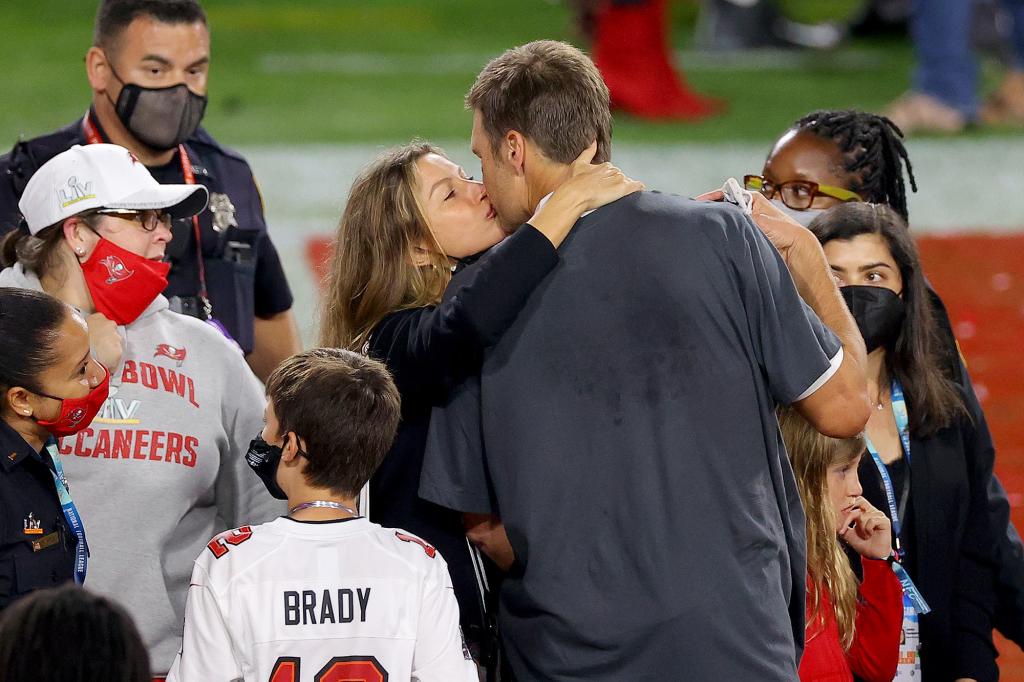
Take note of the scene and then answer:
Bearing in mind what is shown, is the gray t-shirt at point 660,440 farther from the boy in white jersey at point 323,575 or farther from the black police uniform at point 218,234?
the black police uniform at point 218,234

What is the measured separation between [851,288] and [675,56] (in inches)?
536

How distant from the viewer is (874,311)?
394cm

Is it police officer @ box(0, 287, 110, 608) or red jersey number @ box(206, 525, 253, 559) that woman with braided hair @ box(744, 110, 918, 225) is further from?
police officer @ box(0, 287, 110, 608)

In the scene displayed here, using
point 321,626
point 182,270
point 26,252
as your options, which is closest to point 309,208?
point 182,270

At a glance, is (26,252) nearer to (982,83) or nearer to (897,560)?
(897,560)

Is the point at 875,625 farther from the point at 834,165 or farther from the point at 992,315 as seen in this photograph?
the point at 992,315

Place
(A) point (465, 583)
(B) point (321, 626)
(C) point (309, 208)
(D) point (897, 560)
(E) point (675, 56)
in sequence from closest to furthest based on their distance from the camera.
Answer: (B) point (321, 626), (A) point (465, 583), (D) point (897, 560), (C) point (309, 208), (E) point (675, 56)

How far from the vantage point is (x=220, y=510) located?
3.75 metres

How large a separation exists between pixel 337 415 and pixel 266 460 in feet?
0.67

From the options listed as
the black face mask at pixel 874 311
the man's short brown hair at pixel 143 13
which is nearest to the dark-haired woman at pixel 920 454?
the black face mask at pixel 874 311

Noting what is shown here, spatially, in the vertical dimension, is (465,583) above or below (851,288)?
below

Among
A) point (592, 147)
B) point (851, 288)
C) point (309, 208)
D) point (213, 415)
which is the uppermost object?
point (592, 147)

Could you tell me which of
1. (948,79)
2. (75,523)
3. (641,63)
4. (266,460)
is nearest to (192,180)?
(75,523)

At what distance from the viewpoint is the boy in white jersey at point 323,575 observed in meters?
2.98
